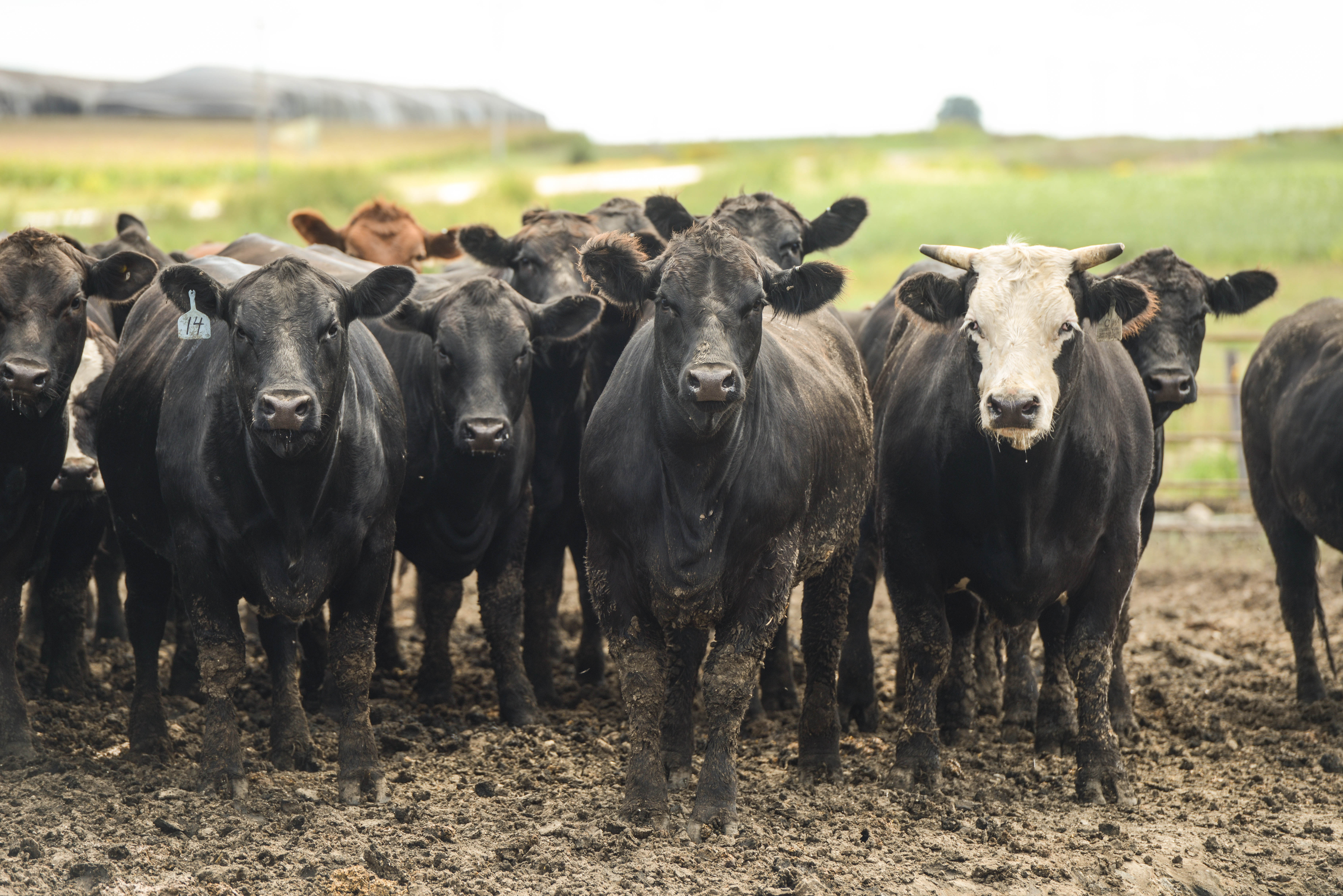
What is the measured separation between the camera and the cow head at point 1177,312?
6578 millimetres

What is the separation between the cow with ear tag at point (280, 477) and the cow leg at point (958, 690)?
9.25 feet

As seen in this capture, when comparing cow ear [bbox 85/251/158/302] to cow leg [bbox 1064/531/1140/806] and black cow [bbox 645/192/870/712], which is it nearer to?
black cow [bbox 645/192/870/712]

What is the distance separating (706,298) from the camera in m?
4.92

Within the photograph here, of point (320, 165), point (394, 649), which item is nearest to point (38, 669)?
point (394, 649)

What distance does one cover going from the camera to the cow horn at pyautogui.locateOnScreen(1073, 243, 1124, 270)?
213 inches

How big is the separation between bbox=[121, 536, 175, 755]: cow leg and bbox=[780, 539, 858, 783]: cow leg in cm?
282

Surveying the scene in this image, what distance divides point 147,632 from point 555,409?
2471 mm

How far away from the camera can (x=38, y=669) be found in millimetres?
7355

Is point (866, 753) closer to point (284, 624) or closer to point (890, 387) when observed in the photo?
point (890, 387)

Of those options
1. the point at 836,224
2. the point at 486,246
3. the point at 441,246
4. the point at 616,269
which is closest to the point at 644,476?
the point at 616,269

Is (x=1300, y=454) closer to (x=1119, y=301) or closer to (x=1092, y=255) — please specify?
(x=1119, y=301)

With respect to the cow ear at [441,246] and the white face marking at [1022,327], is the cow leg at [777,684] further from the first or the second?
the cow ear at [441,246]

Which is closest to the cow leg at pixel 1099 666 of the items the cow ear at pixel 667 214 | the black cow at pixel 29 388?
the cow ear at pixel 667 214

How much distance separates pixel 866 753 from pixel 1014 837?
131cm
